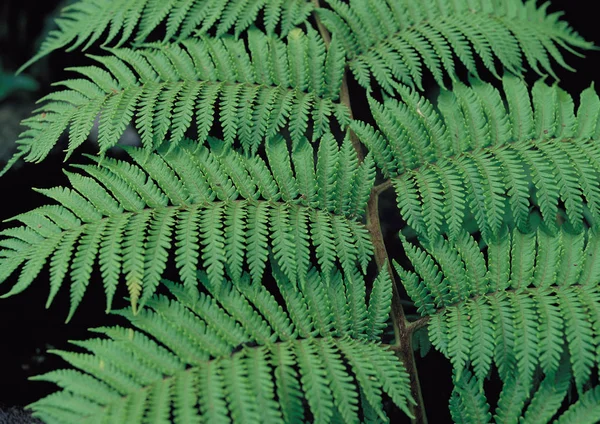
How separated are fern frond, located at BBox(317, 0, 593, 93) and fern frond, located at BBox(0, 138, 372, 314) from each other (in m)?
0.52

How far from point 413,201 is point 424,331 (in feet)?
1.76

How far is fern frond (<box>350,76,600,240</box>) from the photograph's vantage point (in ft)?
6.37

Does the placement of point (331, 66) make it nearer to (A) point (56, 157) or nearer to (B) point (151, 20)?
(B) point (151, 20)

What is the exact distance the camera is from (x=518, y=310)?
1835mm

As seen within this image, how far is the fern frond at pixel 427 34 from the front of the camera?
2311 millimetres

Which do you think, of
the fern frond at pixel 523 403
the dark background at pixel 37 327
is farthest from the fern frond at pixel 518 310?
the dark background at pixel 37 327

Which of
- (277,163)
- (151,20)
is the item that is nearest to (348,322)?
(277,163)

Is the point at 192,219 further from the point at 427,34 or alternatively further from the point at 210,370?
the point at 427,34

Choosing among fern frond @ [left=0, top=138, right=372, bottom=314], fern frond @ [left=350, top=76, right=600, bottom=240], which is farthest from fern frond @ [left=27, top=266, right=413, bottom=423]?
fern frond @ [left=350, top=76, right=600, bottom=240]

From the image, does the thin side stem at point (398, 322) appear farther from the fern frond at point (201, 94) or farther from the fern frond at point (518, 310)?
the fern frond at point (201, 94)

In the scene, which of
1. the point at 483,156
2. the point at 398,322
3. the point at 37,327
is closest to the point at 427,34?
the point at 483,156

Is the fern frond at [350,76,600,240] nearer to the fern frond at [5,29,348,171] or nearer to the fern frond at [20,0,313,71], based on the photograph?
the fern frond at [5,29,348,171]

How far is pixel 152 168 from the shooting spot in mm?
1938

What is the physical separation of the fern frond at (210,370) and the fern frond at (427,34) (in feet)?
3.54
